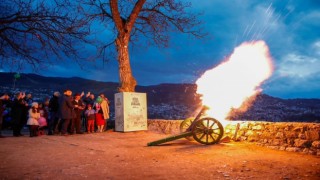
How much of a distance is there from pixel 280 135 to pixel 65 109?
8.64 metres

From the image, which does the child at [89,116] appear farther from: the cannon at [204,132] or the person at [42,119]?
the cannon at [204,132]

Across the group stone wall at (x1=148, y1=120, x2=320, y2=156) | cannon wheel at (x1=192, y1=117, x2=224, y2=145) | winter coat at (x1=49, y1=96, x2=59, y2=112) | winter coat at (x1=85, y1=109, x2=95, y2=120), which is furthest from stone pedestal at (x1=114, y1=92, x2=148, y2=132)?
cannon wheel at (x1=192, y1=117, x2=224, y2=145)

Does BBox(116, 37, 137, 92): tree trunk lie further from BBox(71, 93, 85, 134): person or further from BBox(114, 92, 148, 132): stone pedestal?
BBox(71, 93, 85, 134): person

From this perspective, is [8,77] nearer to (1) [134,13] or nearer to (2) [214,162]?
(1) [134,13]

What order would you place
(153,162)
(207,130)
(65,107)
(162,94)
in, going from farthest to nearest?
1. (162,94)
2. (65,107)
3. (207,130)
4. (153,162)

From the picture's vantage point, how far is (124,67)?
14.9m

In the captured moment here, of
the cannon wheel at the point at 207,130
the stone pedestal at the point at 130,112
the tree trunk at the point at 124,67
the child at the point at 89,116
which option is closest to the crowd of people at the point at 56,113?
the child at the point at 89,116

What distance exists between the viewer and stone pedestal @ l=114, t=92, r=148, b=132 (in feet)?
44.4

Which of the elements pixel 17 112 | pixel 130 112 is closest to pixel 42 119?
pixel 17 112

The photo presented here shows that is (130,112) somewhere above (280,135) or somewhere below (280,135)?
above

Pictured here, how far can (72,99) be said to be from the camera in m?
13.2

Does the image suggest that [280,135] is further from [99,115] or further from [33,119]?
[33,119]

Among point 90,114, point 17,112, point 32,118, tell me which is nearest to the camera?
point 32,118

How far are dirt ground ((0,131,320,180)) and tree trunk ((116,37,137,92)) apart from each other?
19.2 feet
